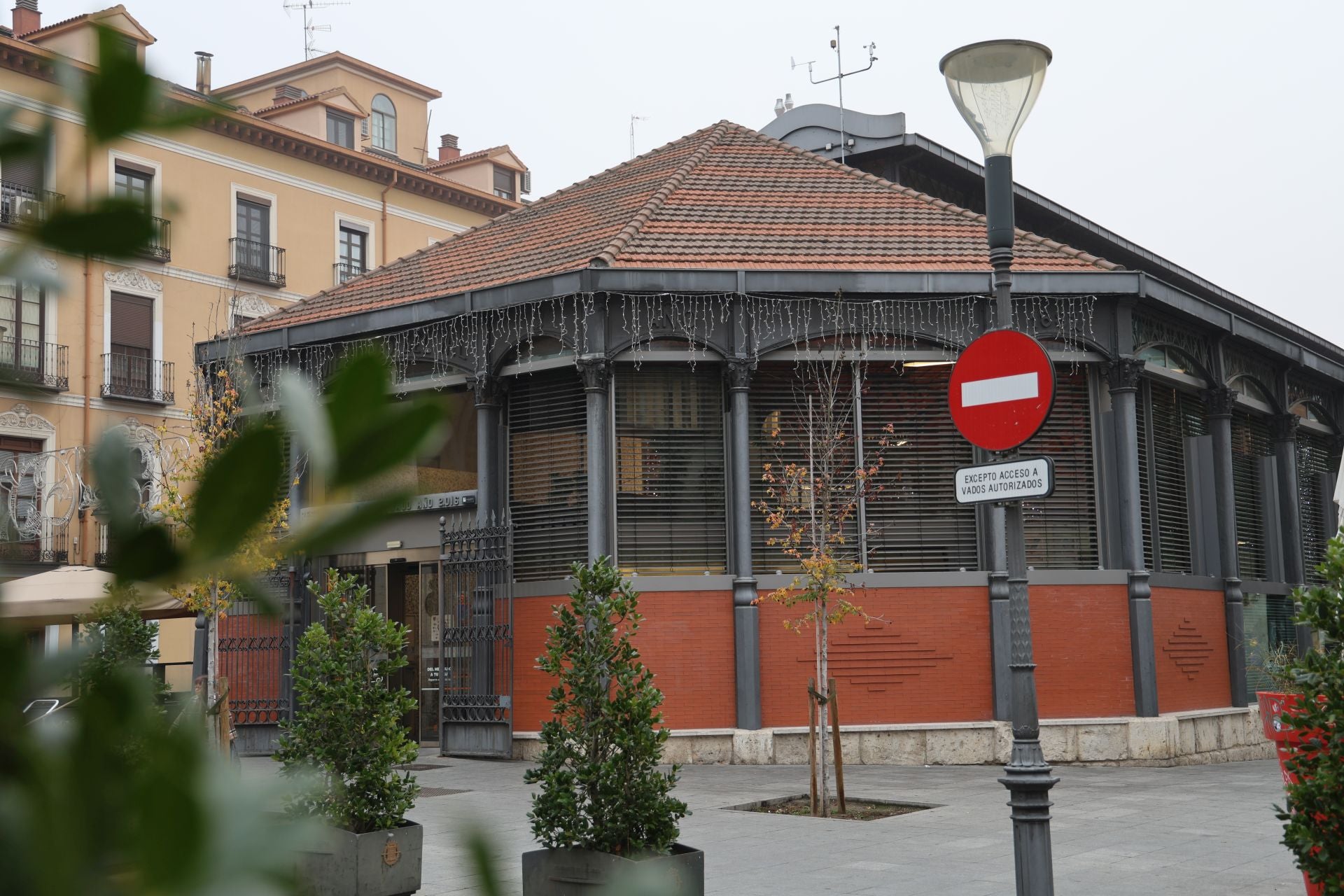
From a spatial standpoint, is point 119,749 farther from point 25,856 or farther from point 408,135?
point 408,135

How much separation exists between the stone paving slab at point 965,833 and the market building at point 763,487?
36.6 inches

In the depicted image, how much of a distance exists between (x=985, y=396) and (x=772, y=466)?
8907mm

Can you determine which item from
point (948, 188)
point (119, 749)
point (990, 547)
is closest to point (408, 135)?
point (948, 188)

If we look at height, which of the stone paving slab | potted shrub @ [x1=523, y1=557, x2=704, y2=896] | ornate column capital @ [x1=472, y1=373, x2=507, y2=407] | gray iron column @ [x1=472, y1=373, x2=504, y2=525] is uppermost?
ornate column capital @ [x1=472, y1=373, x2=507, y2=407]

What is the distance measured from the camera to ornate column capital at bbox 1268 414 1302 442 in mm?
22250

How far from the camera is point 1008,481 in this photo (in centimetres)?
743

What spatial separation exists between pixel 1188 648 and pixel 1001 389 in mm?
11777

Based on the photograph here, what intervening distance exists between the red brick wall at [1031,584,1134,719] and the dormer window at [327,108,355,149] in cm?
2956

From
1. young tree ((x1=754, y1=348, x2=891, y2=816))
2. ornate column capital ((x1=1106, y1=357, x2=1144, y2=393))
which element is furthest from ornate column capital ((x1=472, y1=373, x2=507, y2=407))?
ornate column capital ((x1=1106, y1=357, x2=1144, y2=393))

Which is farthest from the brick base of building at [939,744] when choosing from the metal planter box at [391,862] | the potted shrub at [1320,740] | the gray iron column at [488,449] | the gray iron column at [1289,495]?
the potted shrub at [1320,740]

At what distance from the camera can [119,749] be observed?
0.52 m

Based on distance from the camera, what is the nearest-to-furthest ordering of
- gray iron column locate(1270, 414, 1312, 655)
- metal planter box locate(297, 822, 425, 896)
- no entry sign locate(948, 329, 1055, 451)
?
no entry sign locate(948, 329, 1055, 451)
metal planter box locate(297, 822, 425, 896)
gray iron column locate(1270, 414, 1312, 655)

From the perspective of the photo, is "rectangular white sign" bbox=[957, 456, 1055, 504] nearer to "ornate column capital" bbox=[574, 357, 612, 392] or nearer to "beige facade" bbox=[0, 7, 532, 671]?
"ornate column capital" bbox=[574, 357, 612, 392]

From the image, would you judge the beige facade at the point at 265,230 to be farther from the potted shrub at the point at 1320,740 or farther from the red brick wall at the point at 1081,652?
the potted shrub at the point at 1320,740
